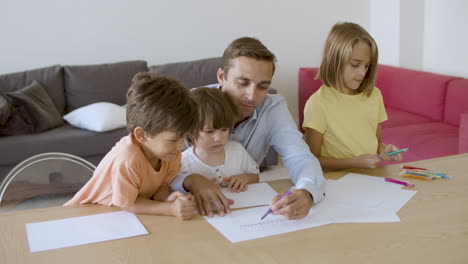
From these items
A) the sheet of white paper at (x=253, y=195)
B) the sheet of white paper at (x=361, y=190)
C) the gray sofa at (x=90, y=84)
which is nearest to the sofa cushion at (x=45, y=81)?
the gray sofa at (x=90, y=84)

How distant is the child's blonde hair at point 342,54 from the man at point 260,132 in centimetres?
29

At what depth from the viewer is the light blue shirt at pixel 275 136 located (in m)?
1.67

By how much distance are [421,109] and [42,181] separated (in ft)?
10.1

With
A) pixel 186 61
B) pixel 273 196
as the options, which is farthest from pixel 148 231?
pixel 186 61

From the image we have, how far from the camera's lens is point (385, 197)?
4.91 ft

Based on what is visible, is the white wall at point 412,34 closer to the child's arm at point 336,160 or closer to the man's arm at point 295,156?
the child's arm at point 336,160

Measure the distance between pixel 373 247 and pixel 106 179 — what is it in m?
0.76

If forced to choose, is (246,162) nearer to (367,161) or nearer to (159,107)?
(367,161)

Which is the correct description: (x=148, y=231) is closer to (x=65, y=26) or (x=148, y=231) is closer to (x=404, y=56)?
(x=65, y=26)

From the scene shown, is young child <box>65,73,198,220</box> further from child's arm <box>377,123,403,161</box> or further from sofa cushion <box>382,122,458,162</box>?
sofa cushion <box>382,122,458,162</box>

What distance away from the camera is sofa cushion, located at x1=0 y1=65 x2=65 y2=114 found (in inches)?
159

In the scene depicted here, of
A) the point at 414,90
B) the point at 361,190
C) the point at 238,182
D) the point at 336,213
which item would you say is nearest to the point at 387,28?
the point at 414,90

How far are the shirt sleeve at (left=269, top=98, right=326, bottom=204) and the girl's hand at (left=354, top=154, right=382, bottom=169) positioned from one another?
21cm

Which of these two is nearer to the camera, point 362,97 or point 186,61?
point 362,97
